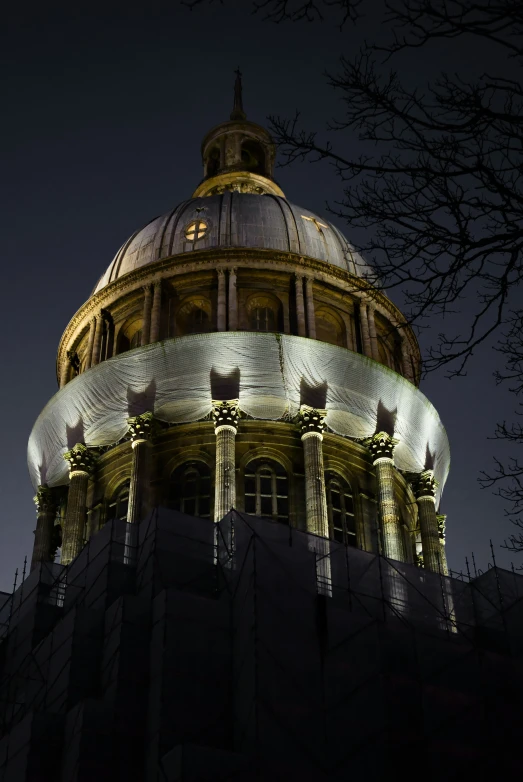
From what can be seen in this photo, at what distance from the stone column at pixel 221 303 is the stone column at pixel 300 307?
3.57 metres

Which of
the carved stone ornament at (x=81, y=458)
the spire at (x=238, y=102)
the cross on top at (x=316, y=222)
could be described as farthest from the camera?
the spire at (x=238, y=102)

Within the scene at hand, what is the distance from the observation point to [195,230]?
5716 cm

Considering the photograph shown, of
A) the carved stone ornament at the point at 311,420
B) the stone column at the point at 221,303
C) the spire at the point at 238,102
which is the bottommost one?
the carved stone ornament at the point at 311,420

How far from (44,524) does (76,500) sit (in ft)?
12.0

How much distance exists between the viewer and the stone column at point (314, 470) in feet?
149

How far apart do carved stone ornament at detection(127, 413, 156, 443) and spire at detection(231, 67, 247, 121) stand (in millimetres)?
36652

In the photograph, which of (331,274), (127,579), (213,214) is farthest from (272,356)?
(127,579)

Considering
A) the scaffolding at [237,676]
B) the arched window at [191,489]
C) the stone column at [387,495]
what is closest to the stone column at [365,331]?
the stone column at [387,495]

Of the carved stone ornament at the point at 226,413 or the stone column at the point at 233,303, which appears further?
the stone column at the point at 233,303

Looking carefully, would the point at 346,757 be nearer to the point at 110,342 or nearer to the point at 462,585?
the point at 462,585

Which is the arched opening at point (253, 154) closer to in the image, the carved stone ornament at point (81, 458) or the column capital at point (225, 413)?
the column capital at point (225, 413)

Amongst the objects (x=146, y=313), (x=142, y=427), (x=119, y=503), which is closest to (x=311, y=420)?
(x=142, y=427)

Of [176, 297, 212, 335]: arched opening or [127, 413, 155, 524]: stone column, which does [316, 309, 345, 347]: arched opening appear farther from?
[127, 413, 155, 524]: stone column

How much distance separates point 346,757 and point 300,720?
1574mm
